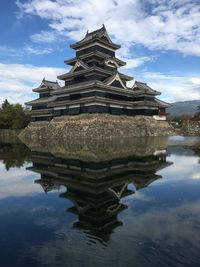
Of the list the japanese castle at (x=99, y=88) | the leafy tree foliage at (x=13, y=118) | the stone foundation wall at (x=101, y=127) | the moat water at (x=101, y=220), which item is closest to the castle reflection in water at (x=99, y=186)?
the moat water at (x=101, y=220)

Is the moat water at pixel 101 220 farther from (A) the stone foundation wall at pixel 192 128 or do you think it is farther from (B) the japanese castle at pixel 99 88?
(A) the stone foundation wall at pixel 192 128

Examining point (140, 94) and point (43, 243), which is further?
point (140, 94)

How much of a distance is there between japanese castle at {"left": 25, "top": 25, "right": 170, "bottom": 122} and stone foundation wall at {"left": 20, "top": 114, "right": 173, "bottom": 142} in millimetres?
1461

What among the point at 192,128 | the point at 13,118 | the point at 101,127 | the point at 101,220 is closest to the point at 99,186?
the point at 101,220

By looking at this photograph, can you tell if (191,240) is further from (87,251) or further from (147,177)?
(147,177)

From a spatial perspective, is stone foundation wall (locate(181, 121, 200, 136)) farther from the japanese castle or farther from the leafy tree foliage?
the leafy tree foliage

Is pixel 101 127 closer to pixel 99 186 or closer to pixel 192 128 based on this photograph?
pixel 192 128

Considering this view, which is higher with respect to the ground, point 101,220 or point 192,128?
point 192,128

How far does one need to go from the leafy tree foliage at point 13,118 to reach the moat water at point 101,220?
56843mm

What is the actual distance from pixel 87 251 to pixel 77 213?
6.83 feet

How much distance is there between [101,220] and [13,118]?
65508 mm

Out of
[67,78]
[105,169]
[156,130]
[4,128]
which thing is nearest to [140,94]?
[156,130]

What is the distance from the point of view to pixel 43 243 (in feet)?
16.1

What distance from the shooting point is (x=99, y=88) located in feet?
128
